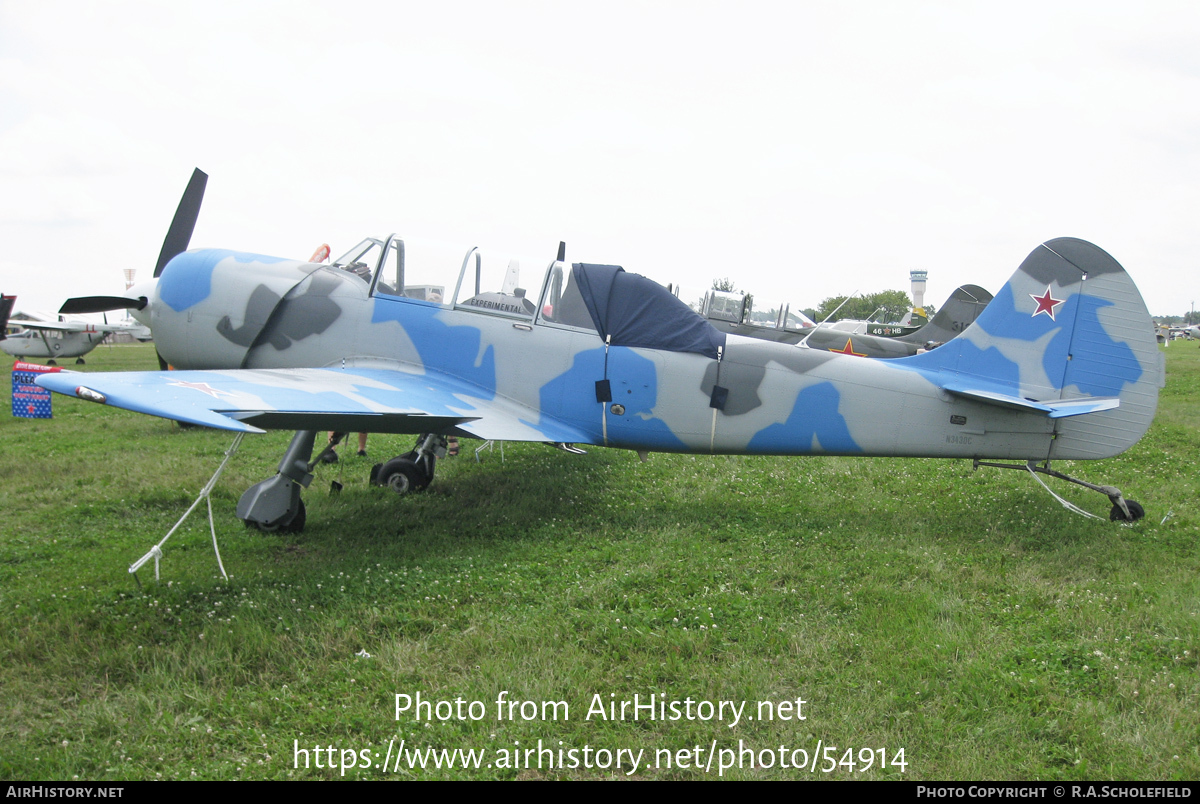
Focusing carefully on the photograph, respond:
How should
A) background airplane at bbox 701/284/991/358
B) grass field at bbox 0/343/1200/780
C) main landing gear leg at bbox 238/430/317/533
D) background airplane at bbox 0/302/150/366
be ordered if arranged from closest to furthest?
1. grass field at bbox 0/343/1200/780
2. main landing gear leg at bbox 238/430/317/533
3. background airplane at bbox 701/284/991/358
4. background airplane at bbox 0/302/150/366

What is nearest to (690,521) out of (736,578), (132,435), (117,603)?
(736,578)

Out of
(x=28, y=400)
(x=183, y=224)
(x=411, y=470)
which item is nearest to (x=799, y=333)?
(x=411, y=470)

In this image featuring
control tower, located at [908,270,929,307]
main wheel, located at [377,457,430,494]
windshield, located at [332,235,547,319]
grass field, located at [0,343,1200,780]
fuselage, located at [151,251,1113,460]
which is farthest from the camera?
control tower, located at [908,270,929,307]

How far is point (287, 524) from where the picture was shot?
584 cm

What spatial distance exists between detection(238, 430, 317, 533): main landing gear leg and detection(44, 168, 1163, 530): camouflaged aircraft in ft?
0.05

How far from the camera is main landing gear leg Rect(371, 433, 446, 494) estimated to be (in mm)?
7266

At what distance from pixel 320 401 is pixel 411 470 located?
90.6 inches

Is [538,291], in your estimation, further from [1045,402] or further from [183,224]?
[183,224]

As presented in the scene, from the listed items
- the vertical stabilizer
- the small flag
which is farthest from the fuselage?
the small flag

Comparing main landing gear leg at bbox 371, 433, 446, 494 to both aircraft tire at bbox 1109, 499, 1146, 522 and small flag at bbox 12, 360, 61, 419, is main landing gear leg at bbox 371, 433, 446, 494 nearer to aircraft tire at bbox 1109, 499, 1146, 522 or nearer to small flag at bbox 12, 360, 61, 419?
aircraft tire at bbox 1109, 499, 1146, 522

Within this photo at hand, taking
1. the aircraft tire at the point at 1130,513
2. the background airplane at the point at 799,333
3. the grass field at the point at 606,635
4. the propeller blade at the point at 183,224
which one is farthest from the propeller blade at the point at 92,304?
the aircraft tire at the point at 1130,513

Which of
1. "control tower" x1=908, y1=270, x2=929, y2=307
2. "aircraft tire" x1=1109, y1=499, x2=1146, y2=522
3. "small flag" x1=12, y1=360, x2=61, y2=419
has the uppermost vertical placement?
"control tower" x1=908, y1=270, x2=929, y2=307

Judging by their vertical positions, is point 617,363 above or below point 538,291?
below

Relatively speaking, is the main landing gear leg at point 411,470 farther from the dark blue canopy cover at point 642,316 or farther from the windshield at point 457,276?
the dark blue canopy cover at point 642,316
